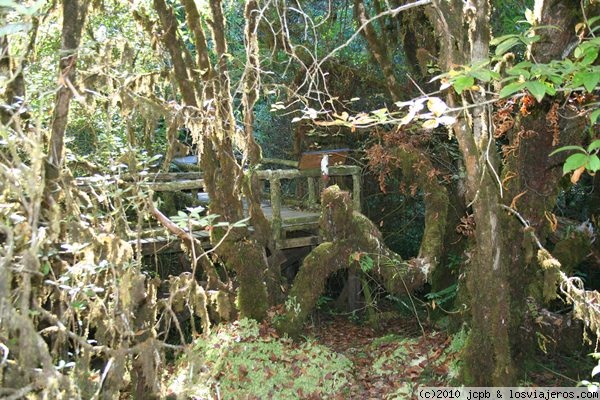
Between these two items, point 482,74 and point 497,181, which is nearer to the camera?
point 482,74

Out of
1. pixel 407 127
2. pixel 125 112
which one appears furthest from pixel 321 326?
pixel 125 112

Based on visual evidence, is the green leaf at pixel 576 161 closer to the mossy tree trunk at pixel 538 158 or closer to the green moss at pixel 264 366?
the mossy tree trunk at pixel 538 158

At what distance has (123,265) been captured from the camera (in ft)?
12.3

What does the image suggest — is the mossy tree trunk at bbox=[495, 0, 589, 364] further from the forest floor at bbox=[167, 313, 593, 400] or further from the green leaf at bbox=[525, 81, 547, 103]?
the green leaf at bbox=[525, 81, 547, 103]

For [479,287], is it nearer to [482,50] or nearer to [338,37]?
[482,50]

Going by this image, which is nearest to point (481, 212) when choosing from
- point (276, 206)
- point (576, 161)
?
point (576, 161)

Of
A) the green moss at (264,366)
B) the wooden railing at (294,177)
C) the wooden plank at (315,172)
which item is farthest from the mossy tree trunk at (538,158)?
the wooden plank at (315,172)

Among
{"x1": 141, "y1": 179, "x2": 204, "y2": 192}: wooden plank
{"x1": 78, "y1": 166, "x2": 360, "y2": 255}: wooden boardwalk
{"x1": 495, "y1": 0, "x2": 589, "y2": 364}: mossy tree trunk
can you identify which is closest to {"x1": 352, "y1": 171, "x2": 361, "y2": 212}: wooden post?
{"x1": 78, "y1": 166, "x2": 360, "y2": 255}: wooden boardwalk

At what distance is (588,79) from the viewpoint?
2652mm

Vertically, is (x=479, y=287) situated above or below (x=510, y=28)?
below

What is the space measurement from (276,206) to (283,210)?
7.44 feet

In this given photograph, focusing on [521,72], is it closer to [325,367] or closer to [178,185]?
[325,367]

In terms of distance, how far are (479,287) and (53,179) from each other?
355 cm

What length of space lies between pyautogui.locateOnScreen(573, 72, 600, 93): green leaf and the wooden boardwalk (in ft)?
17.9
